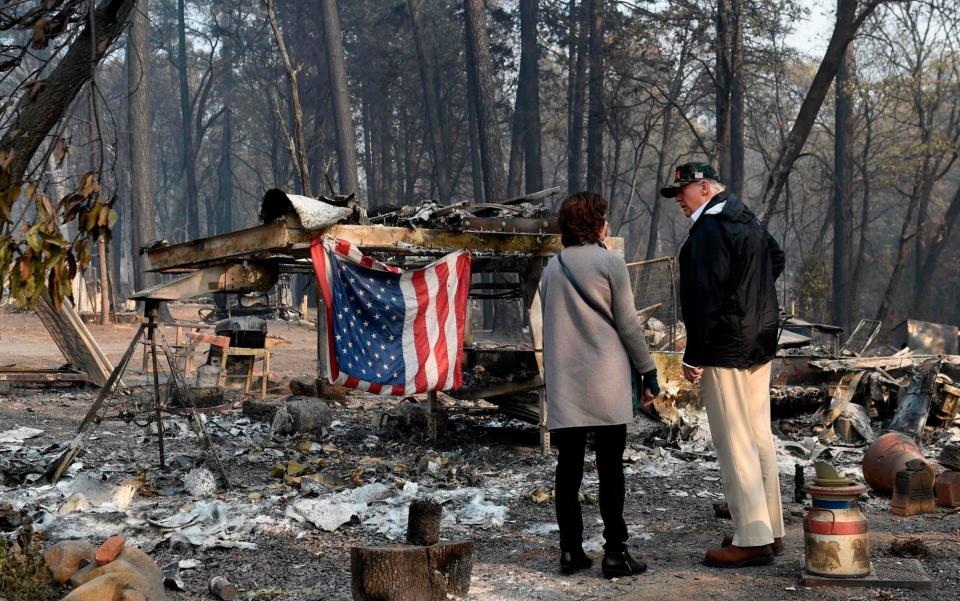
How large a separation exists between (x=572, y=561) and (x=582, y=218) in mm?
1786

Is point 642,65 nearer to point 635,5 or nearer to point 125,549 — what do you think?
point 635,5

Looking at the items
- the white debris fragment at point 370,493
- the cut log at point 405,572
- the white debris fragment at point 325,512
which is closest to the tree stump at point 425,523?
the cut log at point 405,572

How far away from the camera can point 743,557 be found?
498 centimetres

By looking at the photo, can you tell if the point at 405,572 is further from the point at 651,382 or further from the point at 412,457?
the point at 412,457

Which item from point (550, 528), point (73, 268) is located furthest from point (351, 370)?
point (73, 268)

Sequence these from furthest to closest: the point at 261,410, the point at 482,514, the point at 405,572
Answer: the point at 261,410, the point at 482,514, the point at 405,572

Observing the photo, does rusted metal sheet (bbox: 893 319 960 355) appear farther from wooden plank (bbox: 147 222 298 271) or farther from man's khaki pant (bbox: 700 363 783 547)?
man's khaki pant (bbox: 700 363 783 547)

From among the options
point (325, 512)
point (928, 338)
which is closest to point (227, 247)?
point (325, 512)

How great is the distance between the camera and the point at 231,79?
49.8 metres

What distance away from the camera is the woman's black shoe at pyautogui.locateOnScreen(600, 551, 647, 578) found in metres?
4.96

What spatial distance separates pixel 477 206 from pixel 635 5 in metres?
22.4

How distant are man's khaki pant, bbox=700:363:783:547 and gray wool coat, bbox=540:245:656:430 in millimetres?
373

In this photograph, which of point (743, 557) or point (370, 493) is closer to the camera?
point (743, 557)

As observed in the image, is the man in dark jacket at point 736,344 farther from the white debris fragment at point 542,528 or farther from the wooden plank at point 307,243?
the wooden plank at point 307,243
